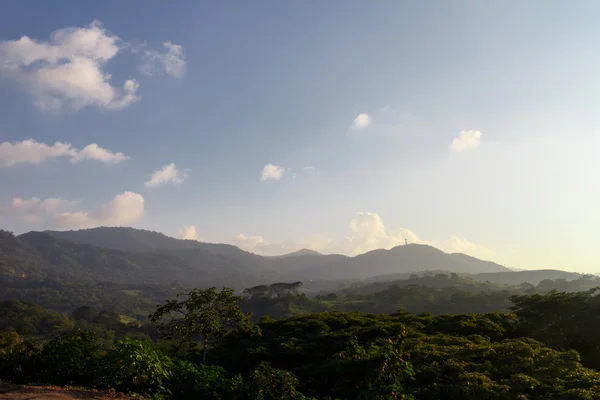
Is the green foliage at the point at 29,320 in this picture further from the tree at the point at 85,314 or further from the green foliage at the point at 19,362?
the green foliage at the point at 19,362

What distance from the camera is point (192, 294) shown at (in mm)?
19859

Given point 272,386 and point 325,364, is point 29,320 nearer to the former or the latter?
point 325,364

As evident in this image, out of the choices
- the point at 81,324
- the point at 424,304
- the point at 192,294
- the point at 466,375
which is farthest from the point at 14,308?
the point at 466,375

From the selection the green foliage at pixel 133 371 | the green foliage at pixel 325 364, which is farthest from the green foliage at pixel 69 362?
the green foliage at pixel 133 371

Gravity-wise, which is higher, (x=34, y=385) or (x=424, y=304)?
(x=34, y=385)

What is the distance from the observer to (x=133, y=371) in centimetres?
1246

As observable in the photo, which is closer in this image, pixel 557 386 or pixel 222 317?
pixel 557 386

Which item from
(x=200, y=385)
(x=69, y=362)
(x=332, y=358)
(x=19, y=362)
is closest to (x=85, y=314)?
(x=19, y=362)

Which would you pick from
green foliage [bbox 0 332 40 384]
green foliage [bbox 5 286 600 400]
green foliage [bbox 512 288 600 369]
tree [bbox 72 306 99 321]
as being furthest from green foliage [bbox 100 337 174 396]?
tree [bbox 72 306 99 321]

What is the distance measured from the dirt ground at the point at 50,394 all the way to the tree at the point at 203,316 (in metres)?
5.21

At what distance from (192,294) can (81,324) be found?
134 m

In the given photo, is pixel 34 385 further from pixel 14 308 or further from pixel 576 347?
pixel 14 308

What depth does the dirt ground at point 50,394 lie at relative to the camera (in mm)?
11716

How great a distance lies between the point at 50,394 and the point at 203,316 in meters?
7.53
